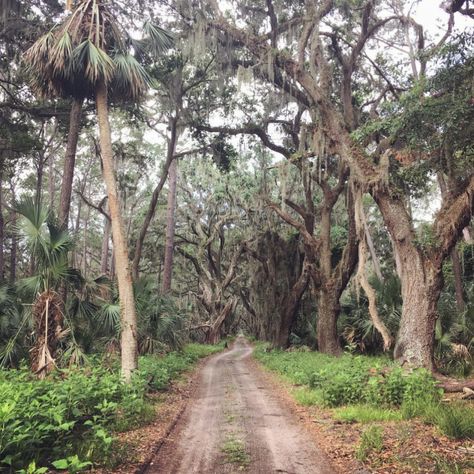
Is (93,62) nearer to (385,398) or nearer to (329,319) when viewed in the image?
(385,398)

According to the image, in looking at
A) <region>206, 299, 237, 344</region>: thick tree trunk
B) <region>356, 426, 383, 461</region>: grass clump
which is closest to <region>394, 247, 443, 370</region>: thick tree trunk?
<region>356, 426, 383, 461</region>: grass clump

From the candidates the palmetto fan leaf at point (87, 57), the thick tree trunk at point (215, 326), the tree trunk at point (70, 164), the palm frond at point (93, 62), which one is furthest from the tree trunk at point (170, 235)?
the palm frond at point (93, 62)

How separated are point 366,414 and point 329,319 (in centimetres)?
952

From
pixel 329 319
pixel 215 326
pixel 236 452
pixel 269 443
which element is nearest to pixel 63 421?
pixel 236 452

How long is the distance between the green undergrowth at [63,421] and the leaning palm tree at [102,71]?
1807 mm

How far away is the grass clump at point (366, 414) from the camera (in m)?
6.93

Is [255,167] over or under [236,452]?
over

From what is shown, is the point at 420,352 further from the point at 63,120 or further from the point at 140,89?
the point at 63,120

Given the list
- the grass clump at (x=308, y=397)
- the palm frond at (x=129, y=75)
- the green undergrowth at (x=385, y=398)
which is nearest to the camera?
the green undergrowth at (x=385, y=398)

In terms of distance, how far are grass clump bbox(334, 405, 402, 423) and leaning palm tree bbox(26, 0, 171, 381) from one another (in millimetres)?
4038

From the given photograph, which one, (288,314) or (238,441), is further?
(288,314)

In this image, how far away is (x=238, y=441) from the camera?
639 cm

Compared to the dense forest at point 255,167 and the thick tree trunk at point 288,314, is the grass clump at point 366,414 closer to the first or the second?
the dense forest at point 255,167

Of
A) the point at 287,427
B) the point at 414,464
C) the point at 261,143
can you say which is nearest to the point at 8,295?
the point at 287,427
